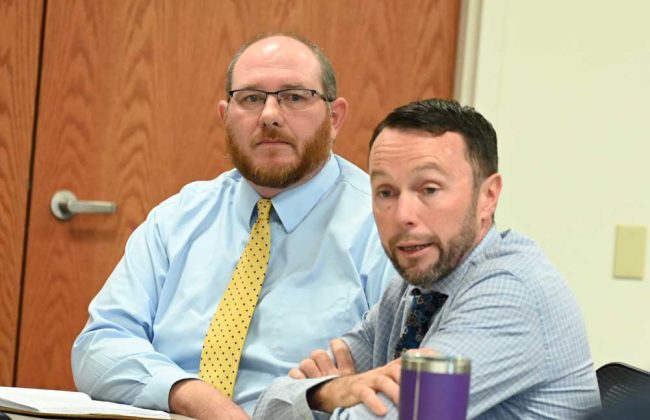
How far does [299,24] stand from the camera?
2.95 meters

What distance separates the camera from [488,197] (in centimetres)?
156

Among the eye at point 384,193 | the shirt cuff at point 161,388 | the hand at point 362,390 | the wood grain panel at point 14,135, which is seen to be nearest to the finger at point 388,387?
the hand at point 362,390

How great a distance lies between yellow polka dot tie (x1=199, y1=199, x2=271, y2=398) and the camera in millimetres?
1954

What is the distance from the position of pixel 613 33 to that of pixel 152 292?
5.05ft

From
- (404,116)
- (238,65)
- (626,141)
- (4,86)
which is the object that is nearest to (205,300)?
(238,65)

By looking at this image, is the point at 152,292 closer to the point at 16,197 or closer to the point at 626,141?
the point at 16,197

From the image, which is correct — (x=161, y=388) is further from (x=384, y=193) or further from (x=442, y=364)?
(x=442, y=364)

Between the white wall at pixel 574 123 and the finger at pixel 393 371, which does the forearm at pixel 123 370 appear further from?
the white wall at pixel 574 123

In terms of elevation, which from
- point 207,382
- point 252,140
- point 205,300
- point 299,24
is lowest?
point 207,382

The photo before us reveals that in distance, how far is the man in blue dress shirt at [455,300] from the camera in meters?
1.34

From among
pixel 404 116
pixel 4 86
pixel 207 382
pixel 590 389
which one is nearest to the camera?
pixel 590 389

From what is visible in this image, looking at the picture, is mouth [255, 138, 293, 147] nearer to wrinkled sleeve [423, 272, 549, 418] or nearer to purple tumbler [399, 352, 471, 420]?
wrinkled sleeve [423, 272, 549, 418]

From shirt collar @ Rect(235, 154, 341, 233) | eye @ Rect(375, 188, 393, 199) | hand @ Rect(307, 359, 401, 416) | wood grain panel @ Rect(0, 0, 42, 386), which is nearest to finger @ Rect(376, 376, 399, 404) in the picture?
hand @ Rect(307, 359, 401, 416)

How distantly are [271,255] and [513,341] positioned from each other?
81cm
